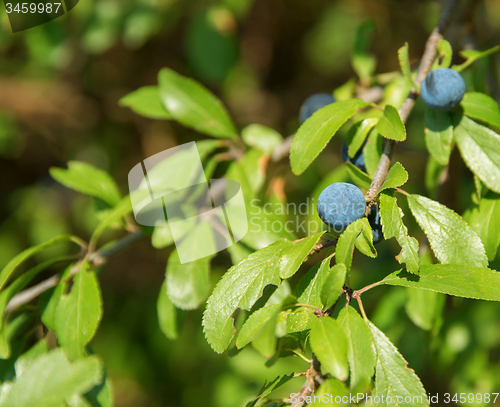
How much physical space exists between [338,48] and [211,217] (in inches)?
64.7

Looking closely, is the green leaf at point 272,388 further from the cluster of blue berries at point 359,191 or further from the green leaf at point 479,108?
the green leaf at point 479,108

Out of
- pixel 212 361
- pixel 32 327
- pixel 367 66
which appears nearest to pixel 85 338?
pixel 32 327

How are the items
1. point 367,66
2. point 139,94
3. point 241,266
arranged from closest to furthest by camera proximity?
point 241,266 < point 139,94 < point 367,66

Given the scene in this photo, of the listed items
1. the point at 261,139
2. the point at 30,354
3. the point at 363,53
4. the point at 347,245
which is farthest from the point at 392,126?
the point at 30,354

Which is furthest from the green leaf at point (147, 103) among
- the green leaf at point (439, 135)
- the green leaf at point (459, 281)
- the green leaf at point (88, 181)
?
the green leaf at point (459, 281)

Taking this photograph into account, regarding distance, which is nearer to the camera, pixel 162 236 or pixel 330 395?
pixel 330 395

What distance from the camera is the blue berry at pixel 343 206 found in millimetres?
660

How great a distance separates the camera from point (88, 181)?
1106 millimetres

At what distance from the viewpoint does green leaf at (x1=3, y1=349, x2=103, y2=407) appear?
58 centimetres

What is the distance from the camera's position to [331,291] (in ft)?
1.94

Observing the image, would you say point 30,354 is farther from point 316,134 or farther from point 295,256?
point 316,134

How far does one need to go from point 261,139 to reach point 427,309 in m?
0.67

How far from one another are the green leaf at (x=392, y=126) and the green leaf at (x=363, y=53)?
2.03 ft

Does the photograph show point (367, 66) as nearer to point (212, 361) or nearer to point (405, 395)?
point (405, 395)
